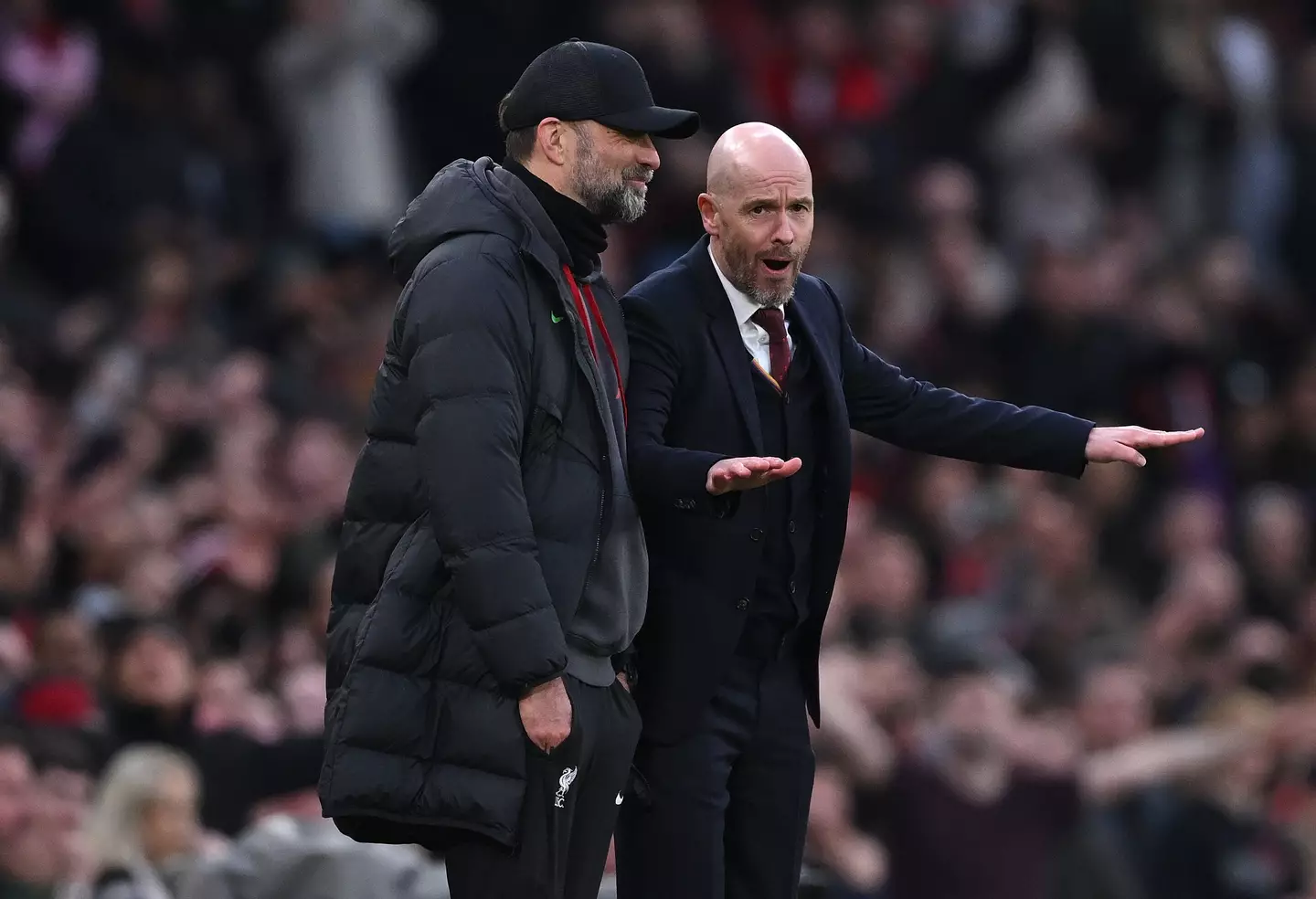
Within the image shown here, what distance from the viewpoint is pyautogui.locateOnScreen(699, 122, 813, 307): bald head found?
178 inches

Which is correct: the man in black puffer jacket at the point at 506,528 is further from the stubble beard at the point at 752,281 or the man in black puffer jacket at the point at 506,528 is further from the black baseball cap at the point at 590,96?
the stubble beard at the point at 752,281

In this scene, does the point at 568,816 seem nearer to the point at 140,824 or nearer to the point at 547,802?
the point at 547,802

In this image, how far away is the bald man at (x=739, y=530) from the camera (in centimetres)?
451

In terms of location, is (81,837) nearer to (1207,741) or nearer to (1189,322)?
(1207,741)

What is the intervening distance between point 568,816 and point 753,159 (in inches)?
46.9

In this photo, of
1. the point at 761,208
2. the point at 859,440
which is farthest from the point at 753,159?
the point at 859,440

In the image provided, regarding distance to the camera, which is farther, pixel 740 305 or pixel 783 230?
pixel 740 305

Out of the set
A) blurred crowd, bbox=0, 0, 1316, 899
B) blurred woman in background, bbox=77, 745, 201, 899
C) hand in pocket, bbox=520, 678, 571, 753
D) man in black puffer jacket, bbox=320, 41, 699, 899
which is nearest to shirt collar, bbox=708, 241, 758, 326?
man in black puffer jacket, bbox=320, 41, 699, 899

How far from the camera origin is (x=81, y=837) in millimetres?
6820

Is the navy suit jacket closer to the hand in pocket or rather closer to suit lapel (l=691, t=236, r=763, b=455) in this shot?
suit lapel (l=691, t=236, r=763, b=455)

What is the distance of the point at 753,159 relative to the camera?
178 inches

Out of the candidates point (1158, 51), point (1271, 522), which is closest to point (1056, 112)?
point (1158, 51)

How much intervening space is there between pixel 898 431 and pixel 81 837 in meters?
2.96

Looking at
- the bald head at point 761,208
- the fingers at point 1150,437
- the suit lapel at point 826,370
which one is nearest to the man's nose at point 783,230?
the bald head at point 761,208
